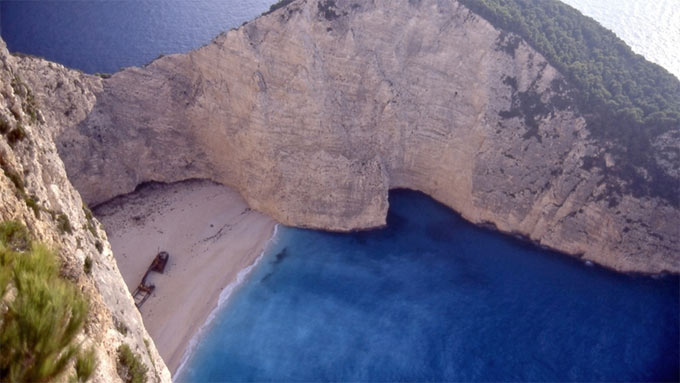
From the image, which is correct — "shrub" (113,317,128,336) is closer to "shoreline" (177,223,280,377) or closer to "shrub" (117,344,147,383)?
"shrub" (117,344,147,383)

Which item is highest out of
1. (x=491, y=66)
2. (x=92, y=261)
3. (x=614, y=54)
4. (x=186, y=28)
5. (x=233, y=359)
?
(x=614, y=54)

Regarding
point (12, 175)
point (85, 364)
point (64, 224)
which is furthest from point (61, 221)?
point (85, 364)

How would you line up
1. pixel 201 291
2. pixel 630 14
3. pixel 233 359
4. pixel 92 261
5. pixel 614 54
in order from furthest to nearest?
pixel 630 14 < pixel 614 54 < pixel 201 291 < pixel 233 359 < pixel 92 261

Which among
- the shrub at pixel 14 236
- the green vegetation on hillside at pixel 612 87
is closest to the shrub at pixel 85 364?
the shrub at pixel 14 236

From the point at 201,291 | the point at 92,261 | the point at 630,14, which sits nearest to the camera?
the point at 92,261

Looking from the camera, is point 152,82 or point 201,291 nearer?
point 201,291

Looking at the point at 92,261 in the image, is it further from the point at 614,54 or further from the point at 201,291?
the point at 614,54

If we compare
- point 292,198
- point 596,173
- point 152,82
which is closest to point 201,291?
point 292,198

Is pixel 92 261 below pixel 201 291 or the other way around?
the other way around
